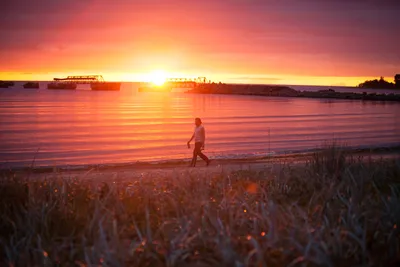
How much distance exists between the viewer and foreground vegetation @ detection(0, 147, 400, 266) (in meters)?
3.95

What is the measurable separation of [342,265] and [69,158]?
18906 mm

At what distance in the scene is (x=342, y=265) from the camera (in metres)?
3.79

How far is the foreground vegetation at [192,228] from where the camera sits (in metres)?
3.95

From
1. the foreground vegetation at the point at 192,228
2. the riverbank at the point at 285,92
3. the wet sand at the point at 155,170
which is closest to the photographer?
the foreground vegetation at the point at 192,228

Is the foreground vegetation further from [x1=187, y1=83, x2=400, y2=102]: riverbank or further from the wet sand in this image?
[x1=187, y1=83, x2=400, y2=102]: riverbank

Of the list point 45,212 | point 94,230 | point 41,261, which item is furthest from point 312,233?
point 45,212

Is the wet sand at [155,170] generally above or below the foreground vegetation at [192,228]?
below

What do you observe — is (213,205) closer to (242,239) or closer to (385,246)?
(242,239)

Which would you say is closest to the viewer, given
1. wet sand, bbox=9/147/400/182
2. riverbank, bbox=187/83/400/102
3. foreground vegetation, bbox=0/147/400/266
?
foreground vegetation, bbox=0/147/400/266

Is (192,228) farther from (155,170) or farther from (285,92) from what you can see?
(285,92)

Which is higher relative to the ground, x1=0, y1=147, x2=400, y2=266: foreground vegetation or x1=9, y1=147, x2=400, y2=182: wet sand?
x1=0, y1=147, x2=400, y2=266: foreground vegetation

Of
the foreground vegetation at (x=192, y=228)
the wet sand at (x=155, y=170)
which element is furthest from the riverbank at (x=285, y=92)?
the foreground vegetation at (x=192, y=228)

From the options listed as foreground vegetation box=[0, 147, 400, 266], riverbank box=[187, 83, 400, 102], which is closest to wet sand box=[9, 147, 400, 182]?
foreground vegetation box=[0, 147, 400, 266]

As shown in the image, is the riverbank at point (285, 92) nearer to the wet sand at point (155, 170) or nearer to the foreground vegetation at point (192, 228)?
the wet sand at point (155, 170)
